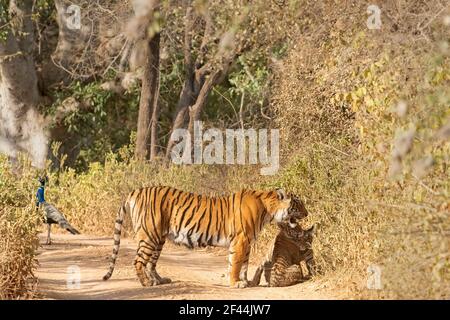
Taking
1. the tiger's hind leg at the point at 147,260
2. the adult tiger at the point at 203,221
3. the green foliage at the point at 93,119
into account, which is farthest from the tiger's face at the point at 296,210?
the green foliage at the point at 93,119

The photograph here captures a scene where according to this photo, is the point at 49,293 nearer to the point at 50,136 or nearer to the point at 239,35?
the point at 239,35

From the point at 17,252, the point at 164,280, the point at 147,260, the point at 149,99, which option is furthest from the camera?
the point at 149,99

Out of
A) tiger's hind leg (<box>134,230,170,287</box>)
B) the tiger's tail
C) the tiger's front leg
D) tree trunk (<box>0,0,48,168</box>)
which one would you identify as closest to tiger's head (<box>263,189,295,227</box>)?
the tiger's front leg

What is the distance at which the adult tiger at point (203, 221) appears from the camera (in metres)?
11.5

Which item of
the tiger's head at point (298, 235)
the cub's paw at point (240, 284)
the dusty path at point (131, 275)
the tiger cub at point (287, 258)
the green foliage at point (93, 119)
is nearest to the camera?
the dusty path at point (131, 275)

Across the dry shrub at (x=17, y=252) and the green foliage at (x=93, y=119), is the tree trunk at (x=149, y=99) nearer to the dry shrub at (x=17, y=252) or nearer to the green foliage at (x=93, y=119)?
the green foliage at (x=93, y=119)

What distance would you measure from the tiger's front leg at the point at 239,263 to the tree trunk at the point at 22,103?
1029 cm

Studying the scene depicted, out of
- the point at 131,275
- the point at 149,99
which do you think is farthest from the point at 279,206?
the point at 149,99

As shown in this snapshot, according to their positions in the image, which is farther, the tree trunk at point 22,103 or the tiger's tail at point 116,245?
the tree trunk at point 22,103

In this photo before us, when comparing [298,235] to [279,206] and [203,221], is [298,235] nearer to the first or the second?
[279,206]

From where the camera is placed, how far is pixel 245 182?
15.5 metres

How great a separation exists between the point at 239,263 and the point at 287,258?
2.00ft

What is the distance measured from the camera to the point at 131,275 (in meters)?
12.2

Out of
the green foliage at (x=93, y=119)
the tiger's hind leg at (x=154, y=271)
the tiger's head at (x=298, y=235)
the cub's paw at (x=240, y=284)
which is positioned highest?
the green foliage at (x=93, y=119)
